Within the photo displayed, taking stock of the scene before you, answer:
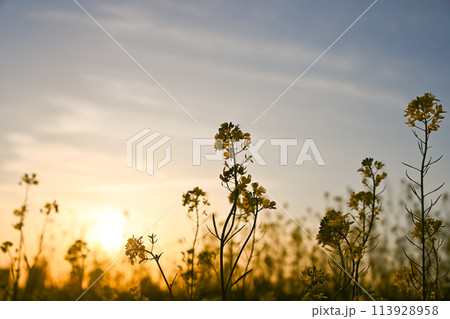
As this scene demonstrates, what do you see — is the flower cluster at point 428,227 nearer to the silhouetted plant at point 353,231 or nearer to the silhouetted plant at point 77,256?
the silhouetted plant at point 353,231

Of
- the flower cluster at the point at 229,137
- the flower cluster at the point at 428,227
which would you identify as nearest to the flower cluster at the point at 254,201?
the flower cluster at the point at 229,137

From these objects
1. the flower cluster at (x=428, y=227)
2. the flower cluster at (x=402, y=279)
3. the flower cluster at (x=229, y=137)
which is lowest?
the flower cluster at (x=402, y=279)

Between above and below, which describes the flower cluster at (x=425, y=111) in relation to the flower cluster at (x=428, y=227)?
above

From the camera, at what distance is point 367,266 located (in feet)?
9.12

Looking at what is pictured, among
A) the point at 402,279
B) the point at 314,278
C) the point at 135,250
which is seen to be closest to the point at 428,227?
the point at 402,279

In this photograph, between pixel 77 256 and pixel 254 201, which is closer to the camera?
pixel 254 201

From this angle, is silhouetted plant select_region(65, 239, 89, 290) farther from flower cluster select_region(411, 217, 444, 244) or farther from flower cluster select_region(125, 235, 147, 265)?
flower cluster select_region(411, 217, 444, 244)

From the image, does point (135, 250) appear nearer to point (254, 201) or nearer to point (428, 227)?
point (254, 201)

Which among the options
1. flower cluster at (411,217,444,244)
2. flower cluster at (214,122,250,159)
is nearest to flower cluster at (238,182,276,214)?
flower cluster at (214,122,250,159)

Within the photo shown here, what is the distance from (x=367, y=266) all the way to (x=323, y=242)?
0.49m

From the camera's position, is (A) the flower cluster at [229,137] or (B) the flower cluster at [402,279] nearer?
(A) the flower cluster at [229,137]
